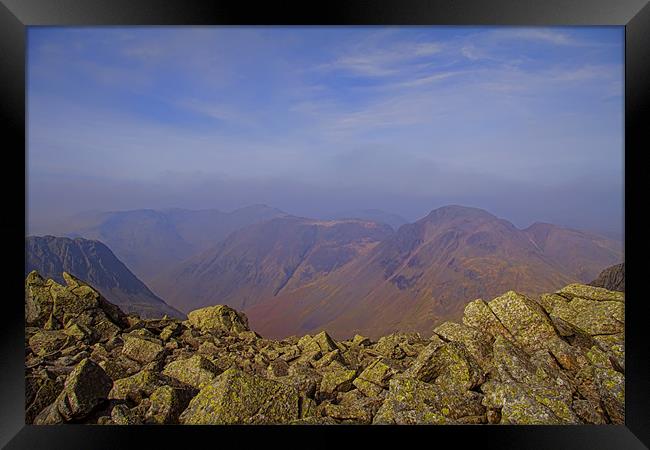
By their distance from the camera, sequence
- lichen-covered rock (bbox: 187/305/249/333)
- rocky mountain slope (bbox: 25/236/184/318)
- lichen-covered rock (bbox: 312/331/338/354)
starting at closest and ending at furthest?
lichen-covered rock (bbox: 312/331/338/354), lichen-covered rock (bbox: 187/305/249/333), rocky mountain slope (bbox: 25/236/184/318)

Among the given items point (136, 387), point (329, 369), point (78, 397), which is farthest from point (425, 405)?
point (78, 397)

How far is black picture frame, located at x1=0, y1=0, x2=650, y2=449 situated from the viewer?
5.79m

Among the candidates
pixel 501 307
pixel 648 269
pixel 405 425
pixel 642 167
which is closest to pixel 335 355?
pixel 405 425

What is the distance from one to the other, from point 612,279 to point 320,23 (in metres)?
7.95

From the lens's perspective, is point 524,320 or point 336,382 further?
point 524,320

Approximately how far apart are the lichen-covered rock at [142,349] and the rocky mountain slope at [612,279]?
8.82 m

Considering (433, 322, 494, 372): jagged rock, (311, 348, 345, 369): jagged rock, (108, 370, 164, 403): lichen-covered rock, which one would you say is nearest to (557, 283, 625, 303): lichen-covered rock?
(433, 322, 494, 372): jagged rock

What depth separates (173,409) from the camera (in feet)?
20.6

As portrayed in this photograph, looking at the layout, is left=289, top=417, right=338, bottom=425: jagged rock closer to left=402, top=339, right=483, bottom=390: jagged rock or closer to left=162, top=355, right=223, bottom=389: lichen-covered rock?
left=402, top=339, right=483, bottom=390: jagged rock

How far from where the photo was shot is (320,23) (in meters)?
6.01

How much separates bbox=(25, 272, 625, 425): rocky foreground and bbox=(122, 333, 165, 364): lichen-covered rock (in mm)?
22

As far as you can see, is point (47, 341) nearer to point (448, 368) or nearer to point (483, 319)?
point (448, 368)

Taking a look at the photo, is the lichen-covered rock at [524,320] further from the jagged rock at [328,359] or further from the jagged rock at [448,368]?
the jagged rock at [328,359]

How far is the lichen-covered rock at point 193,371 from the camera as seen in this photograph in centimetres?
723
